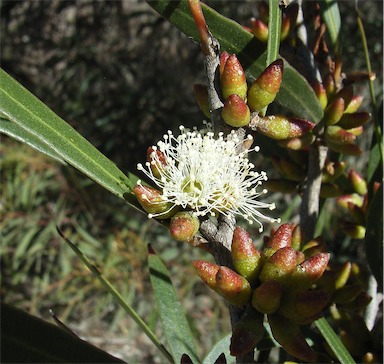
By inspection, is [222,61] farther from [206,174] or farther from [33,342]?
[33,342]

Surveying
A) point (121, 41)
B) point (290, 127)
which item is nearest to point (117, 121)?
point (121, 41)

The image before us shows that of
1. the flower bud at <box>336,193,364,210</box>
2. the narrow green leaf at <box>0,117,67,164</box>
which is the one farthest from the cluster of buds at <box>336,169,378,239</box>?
the narrow green leaf at <box>0,117,67,164</box>

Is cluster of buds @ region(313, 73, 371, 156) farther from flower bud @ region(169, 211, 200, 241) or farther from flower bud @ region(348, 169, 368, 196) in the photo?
flower bud @ region(169, 211, 200, 241)

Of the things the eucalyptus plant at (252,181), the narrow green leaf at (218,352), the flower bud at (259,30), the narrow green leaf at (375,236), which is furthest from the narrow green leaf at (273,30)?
the narrow green leaf at (218,352)

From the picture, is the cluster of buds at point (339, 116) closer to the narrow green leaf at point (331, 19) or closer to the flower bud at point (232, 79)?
the narrow green leaf at point (331, 19)

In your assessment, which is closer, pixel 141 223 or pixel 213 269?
pixel 213 269

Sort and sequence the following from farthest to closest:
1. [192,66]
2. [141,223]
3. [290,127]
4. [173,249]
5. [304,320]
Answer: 1. [192,66]
2. [141,223]
3. [173,249]
4. [290,127]
5. [304,320]

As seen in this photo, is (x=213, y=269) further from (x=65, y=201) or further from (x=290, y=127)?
(x=65, y=201)
